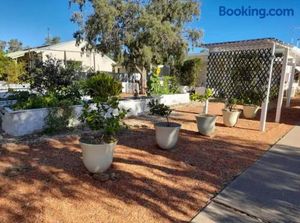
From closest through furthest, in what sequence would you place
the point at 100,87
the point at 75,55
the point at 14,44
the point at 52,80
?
the point at 52,80
the point at 100,87
the point at 75,55
the point at 14,44

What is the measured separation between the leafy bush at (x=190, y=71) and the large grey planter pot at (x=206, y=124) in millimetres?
14660

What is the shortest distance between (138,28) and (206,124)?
1268 centimetres

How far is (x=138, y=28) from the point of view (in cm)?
1800

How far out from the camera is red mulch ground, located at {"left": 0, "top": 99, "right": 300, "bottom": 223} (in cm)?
325

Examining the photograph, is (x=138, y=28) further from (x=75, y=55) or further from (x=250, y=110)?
(x=75, y=55)

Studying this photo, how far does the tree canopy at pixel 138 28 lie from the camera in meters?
17.5

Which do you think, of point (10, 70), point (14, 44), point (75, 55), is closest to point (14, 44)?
point (14, 44)

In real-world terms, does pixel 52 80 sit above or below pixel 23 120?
above

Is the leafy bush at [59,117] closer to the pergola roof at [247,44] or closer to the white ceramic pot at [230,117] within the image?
the white ceramic pot at [230,117]

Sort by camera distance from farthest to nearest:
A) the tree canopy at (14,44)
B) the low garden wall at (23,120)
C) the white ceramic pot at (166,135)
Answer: the tree canopy at (14,44)
the low garden wall at (23,120)
the white ceramic pot at (166,135)

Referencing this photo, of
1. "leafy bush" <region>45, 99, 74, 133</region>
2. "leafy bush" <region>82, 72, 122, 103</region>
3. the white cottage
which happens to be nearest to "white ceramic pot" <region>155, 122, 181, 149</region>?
"leafy bush" <region>45, 99, 74, 133</region>

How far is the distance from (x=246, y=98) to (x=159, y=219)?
8.08 m

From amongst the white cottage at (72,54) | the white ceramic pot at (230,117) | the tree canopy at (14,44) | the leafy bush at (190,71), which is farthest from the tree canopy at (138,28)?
the tree canopy at (14,44)

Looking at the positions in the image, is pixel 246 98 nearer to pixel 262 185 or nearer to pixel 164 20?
pixel 262 185
